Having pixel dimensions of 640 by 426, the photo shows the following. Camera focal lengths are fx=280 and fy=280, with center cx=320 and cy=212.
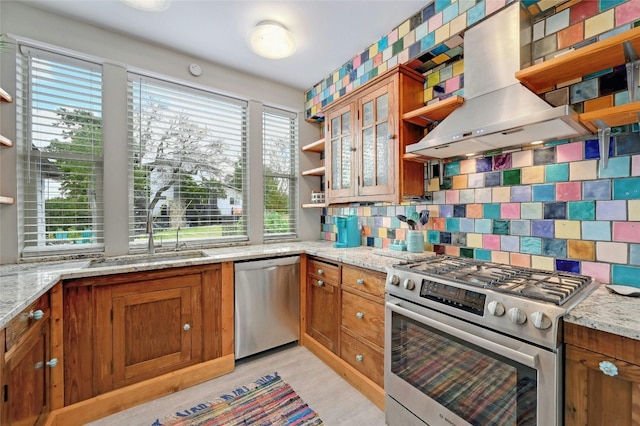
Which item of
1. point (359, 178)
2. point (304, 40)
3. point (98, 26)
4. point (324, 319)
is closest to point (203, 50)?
point (98, 26)

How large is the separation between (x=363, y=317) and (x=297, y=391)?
28.5 inches

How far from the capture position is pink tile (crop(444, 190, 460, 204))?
6.75 feet

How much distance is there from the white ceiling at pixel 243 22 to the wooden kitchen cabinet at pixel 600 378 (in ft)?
7.11

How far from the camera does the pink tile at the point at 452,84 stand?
2.04m

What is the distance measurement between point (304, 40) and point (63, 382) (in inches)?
115

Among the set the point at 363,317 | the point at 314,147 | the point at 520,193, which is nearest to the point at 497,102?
the point at 520,193

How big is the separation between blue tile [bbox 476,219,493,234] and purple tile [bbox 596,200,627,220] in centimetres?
53

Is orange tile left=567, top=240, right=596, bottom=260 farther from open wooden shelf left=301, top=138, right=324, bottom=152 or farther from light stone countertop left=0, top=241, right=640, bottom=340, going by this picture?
open wooden shelf left=301, top=138, right=324, bottom=152

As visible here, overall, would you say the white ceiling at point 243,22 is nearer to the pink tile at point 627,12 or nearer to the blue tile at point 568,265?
the pink tile at point 627,12

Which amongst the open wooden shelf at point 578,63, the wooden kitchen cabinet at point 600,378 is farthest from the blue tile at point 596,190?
the wooden kitchen cabinet at point 600,378

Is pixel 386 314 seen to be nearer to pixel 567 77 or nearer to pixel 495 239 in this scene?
pixel 495 239

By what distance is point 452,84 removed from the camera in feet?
6.79

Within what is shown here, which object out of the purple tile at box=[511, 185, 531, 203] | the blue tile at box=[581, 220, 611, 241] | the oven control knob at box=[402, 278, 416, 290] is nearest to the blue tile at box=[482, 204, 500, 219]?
the purple tile at box=[511, 185, 531, 203]

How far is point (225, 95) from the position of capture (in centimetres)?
287
